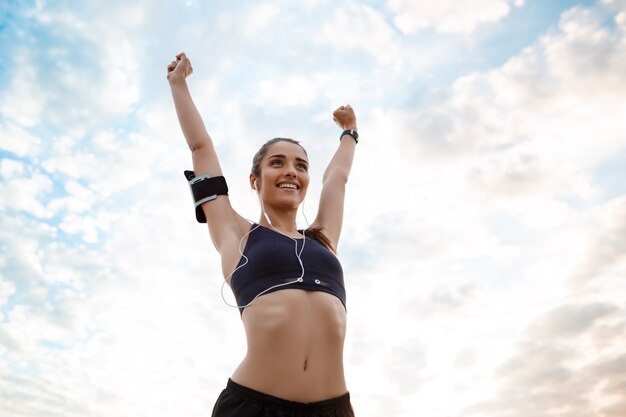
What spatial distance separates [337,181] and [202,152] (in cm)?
148

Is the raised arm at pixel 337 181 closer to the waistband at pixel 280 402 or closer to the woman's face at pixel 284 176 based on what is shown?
the woman's face at pixel 284 176

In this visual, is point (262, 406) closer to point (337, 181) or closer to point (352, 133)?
point (337, 181)

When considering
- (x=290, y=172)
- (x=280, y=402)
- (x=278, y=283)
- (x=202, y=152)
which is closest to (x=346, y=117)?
(x=290, y=172)

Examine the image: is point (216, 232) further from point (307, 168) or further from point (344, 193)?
point (344, 193)

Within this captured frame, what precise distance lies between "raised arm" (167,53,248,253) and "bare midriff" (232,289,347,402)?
78 centimetres

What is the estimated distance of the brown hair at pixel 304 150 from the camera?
15.4ft

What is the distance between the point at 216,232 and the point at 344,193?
1565 millimetres

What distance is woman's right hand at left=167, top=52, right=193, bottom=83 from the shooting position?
Result: 496 cm

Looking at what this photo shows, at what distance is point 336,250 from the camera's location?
192 inches

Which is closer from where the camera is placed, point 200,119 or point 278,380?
point 278,380

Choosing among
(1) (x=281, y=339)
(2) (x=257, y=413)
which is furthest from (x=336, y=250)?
(2) (x=257, y=413)

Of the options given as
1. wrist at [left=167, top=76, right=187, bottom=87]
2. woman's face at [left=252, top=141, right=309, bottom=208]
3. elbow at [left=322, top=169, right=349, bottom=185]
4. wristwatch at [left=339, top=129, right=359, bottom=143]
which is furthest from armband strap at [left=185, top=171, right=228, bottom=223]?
wristwatch at [left=339, top=129, right=359, bottom=143]

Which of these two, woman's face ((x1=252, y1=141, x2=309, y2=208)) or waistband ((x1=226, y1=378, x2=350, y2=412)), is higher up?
woman's face ((x1=252, y1=141, x2=309, y2=208))

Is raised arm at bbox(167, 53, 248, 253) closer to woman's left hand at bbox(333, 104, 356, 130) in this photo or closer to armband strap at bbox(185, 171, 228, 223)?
armband strap at bbox(185, 171, 228, 223)
